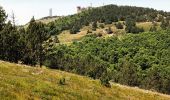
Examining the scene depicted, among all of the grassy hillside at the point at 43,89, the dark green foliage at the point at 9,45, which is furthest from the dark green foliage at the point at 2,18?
the grassy hillside at the point at 43,89

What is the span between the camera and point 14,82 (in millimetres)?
34094

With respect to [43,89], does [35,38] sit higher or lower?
lower

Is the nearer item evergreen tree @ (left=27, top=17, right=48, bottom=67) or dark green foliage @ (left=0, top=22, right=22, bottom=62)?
dark green foliage @ (left=0, top=22, right=22, bottom=62)

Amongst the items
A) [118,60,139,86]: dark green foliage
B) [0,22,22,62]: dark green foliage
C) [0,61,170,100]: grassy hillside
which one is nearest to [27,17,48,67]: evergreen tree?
[0,22,22,62]: dark green foliage

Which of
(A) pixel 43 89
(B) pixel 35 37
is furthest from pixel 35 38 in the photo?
(A) pixel 43 89

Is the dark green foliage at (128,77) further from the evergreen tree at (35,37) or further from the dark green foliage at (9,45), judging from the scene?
the dark green foliage at (9,45)

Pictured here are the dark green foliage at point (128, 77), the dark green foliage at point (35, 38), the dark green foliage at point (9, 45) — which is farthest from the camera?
the dark green foliage at point (128, 77)

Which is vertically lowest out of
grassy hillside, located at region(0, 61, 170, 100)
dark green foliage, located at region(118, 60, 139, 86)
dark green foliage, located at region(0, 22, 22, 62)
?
dark green foliage, located at region(118, 60, 139, 86)

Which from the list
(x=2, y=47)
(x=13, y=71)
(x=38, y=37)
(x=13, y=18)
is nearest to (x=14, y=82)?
(x=13, y=71)

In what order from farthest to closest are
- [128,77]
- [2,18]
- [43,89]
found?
[128,77] → [2,18] → [43,89]

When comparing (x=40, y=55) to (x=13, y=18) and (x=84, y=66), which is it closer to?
(x=13, y=18)

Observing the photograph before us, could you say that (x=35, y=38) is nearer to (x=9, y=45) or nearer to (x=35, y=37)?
(x=35, y=37)

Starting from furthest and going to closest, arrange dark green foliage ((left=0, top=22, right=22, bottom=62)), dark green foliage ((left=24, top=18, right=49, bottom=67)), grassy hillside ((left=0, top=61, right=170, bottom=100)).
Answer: dark green foliage ((left=24, top=18, right=49, bottom=67)), dark green foliage ((left=0, top=22, right=22, bottom=62)), grassy hillside ((left=0, top=61, right=170, bottom=100))

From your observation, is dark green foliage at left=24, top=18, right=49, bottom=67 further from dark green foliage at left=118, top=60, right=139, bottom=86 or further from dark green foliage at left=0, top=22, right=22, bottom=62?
dark green foliage at left=118, top=60, right=139, bottom=86
